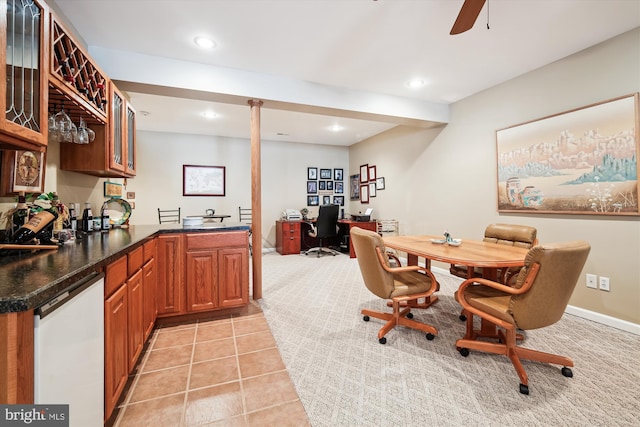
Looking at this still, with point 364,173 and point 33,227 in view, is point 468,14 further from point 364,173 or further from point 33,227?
point 364,173

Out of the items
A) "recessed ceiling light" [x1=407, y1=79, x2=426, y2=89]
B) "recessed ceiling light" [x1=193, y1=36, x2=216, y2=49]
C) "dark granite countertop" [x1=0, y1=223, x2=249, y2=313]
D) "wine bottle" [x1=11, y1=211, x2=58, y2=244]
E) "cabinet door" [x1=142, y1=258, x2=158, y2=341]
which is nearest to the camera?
"dark granite countertop" [x1=0, y1=223, x2=249, y2=313]

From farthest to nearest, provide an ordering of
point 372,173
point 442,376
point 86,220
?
point 372,173 → point 86,220 → point 442,376

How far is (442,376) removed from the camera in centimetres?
174

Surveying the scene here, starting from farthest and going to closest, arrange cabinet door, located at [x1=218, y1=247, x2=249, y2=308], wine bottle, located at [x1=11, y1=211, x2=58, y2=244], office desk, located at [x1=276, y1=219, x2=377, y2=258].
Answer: office desk, located at [x1=276, y1=219, x2=377, y2=258], cabinet door, located at [x1=218, y1=247, x2=249, y2=308], wine bottle, located at [x1=11, y1=211, x2=58, y2=244]

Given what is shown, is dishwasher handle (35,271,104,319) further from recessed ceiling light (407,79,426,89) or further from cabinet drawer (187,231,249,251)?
recessed ceiling light (407,79,426,89)

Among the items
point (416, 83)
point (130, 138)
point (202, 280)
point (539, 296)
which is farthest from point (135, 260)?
point (416, 83)

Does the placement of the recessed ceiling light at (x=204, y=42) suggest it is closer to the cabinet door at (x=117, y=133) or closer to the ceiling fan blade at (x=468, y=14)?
the cabinet door at (x=117, y=133)

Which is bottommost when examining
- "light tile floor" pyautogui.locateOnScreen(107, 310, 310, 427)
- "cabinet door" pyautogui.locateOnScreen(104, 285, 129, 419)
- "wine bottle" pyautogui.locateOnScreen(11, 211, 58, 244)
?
"light tile floor" pyautogui.locateOnScreen(107, 310, 310, 427)

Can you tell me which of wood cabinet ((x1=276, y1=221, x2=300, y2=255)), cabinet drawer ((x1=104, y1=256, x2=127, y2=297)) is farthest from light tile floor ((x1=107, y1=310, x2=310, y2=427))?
wood cabinet ((x1=276, y1=221, x2=300, y2=255))

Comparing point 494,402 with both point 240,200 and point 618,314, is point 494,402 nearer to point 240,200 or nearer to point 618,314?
point 618,314

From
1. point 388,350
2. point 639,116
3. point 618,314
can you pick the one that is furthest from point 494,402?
point 639,116

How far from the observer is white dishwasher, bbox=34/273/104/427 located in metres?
0.82

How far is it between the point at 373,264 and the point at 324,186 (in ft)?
15.6

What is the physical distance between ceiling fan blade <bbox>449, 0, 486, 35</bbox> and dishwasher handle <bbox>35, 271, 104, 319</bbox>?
90.4 inches
